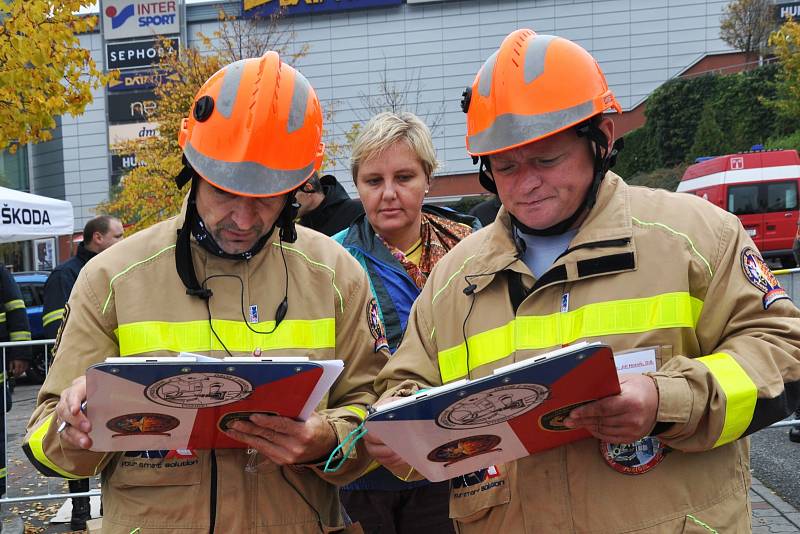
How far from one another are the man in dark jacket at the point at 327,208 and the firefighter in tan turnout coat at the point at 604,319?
2.29 metres

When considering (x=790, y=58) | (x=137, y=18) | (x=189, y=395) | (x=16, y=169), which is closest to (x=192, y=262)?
(x=189, y=395)

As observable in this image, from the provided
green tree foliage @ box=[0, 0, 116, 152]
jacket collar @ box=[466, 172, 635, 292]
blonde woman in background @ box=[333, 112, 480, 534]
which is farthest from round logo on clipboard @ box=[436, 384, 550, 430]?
green tree foliage @ box=[0, 0, 116, 152]

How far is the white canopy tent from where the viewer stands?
983cm

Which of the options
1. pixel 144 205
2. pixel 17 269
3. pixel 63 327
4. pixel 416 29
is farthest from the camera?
pixel 416 29

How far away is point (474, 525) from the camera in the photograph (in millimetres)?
2170

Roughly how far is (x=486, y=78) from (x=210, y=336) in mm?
1062

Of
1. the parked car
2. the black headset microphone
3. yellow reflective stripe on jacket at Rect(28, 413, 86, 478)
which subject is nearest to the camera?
yellow reflective stripe on jacket at Rect(28, 413, 86, 478)

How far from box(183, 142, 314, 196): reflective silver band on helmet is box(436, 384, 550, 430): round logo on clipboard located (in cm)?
89

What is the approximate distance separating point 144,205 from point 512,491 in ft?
58.9

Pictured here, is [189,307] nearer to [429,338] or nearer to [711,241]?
[429,338]

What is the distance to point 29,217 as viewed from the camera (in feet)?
34.0

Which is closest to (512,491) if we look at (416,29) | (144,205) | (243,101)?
(243,101)

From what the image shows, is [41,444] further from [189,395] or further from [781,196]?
[781,196]

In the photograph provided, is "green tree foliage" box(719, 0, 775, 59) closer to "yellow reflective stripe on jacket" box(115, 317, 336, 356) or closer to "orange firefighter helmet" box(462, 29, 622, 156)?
"orange firefighter helmet" box(462, 29, 622, 156)
